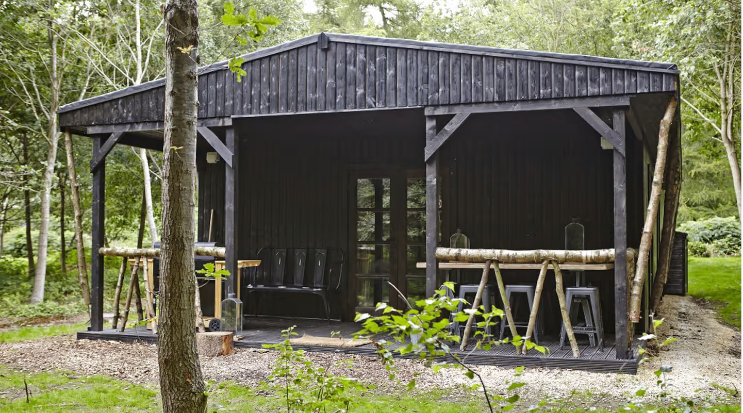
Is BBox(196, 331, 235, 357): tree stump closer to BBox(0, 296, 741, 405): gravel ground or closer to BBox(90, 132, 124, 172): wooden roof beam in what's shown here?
BBox(0, 296, 741, 405): gravel ground

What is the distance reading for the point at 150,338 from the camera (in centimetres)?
759

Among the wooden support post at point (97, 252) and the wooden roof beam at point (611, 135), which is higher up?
the wooden roof beam at point (611, 135)

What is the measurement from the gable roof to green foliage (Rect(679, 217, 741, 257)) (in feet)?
55.9

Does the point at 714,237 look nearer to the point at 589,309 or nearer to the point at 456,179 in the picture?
the point at 456,179

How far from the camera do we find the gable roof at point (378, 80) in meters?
6.12

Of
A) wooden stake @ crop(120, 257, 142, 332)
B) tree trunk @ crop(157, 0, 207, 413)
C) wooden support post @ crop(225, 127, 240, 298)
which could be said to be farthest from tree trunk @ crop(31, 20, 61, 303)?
tree trunk @ crop(157, 0, 207, 413)

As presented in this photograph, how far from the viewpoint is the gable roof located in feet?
20.1

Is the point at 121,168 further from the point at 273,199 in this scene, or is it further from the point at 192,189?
the point at 192,189

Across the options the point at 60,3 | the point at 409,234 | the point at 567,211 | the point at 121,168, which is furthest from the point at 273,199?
the point at 121,168

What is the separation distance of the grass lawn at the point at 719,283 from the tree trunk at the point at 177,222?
8951mm

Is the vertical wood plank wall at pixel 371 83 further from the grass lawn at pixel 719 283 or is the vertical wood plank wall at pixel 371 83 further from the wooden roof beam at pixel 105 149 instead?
the grass lawn at pixel 719 283

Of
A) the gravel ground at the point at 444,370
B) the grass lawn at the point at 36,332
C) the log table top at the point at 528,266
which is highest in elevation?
the log table top at the point at 528,266

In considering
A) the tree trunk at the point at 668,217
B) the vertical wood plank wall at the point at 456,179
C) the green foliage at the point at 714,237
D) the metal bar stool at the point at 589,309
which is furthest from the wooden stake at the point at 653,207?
the green foliage at the point at 714,237

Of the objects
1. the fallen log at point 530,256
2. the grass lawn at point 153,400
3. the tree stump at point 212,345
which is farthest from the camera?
the tree stump at point 212,345
